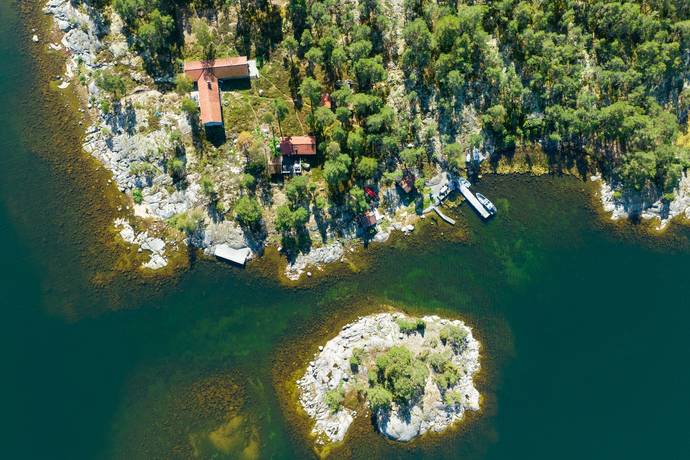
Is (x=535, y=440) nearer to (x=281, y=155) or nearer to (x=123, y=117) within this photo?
(x=281, y=155)

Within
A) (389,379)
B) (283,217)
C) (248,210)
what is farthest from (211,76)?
(389,379)

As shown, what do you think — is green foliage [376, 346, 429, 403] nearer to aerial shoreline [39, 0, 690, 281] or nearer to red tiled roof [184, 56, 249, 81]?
aerial shoreline [39, 0, 690, 281]

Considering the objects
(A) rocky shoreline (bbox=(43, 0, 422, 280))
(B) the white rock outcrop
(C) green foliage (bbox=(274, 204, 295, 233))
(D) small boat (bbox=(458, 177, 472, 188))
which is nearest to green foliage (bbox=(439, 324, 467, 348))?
(A) rocky shoreline (bbox=(43, 0, 422, 280))

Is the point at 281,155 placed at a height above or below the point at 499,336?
above

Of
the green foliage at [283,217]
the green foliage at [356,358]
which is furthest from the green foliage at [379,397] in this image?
the green foliage at [283,217]

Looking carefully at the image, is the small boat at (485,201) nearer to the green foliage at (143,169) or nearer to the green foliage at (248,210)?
the green foliage at (248,210)

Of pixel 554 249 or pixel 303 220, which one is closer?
pixel 303 220

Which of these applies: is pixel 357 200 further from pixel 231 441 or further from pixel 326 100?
pixel 231 441

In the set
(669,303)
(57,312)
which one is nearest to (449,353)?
(669,303)
